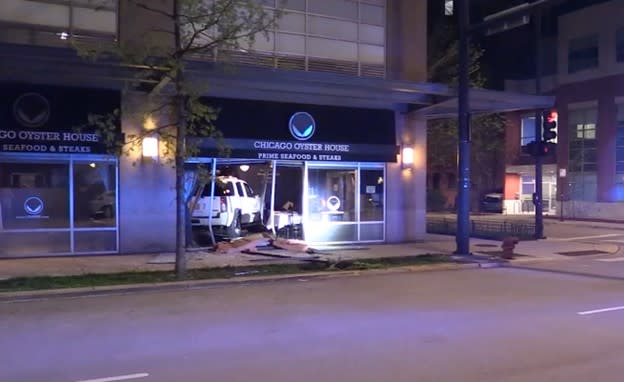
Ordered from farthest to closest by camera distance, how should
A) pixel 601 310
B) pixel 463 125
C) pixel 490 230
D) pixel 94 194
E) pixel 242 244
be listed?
pixel 490 230 < pixel 242 244 < pixel 463 125 < pixel 94 194 < pixel 601 310

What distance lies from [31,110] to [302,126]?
763 centimetres

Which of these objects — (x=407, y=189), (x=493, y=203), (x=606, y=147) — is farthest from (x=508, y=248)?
(x=493, y=203)

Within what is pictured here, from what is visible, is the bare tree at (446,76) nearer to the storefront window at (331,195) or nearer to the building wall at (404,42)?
the building wall at (404,42)

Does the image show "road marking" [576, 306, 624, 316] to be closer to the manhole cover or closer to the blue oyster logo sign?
the manhole cover

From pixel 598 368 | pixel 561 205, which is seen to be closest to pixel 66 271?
pixel 598 368

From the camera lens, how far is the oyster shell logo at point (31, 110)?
51.2 feet

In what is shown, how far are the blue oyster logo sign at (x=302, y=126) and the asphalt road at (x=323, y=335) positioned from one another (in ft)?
24.6

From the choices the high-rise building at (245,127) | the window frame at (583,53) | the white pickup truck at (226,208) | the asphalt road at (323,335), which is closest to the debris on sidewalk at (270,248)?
the white pickup truck at (226,208)

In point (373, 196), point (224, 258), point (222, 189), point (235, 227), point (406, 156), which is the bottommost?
point (224, 258)

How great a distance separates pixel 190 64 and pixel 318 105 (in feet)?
17.8

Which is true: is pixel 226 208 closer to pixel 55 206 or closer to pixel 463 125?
pixel 55 206

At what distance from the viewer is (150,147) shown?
55.6 feet

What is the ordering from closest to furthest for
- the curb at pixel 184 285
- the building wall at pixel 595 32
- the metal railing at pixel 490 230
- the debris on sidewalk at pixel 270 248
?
the curb at pixel 184 285 < the debris on sidewalk at pixel 270 248 < the metal railing at pixel 490 230 < the building wall at pixel 595 32

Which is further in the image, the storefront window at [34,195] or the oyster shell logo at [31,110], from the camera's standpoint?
the storefront window at [34,195]
